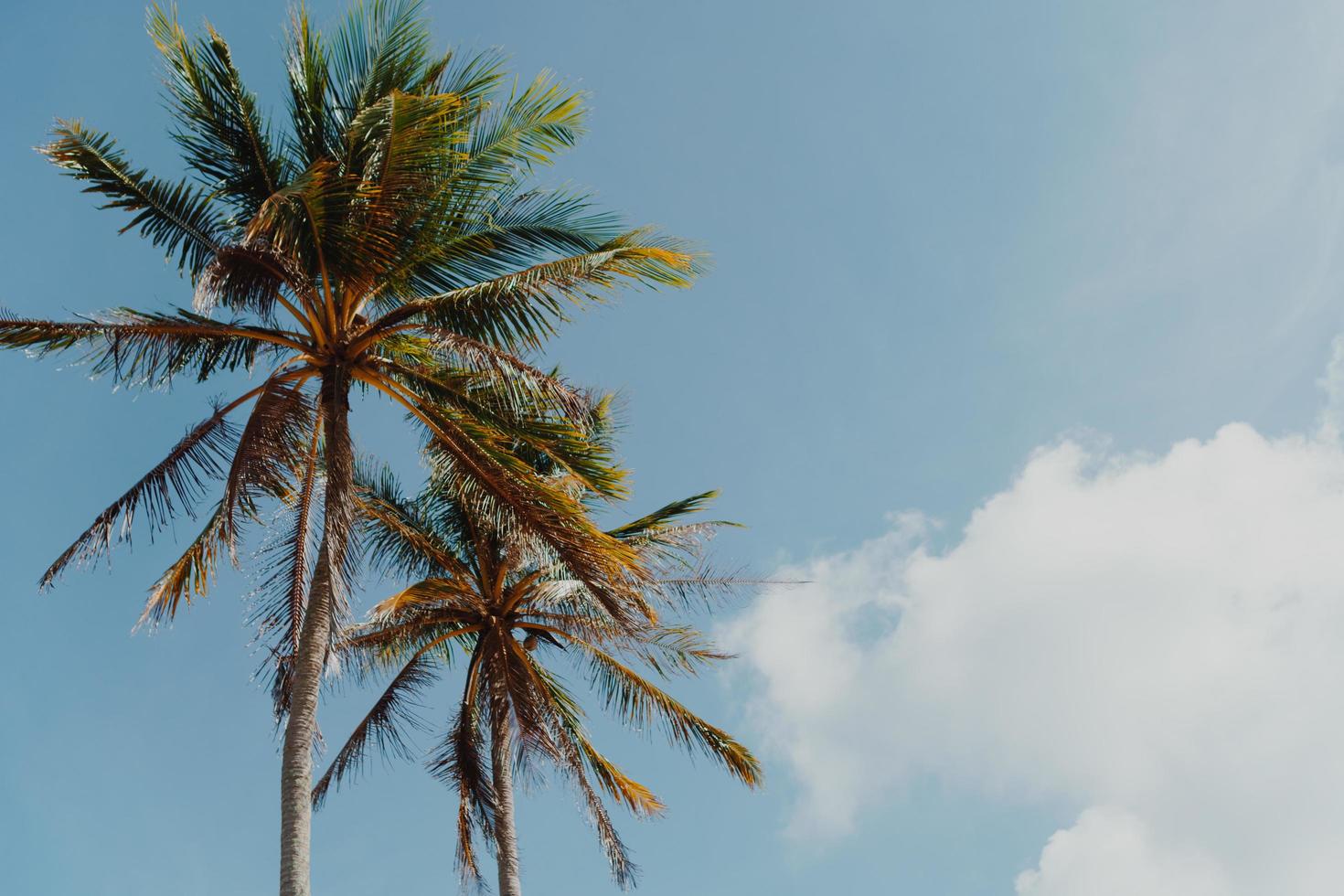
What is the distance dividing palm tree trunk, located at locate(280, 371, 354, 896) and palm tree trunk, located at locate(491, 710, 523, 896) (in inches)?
165

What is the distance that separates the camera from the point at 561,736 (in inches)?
539

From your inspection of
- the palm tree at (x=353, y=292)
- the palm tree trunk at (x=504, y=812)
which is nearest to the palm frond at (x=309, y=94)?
the palm tree at (x=353, y=292)

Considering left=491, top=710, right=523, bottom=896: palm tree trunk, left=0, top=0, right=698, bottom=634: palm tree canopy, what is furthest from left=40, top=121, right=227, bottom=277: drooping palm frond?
left=491, top=710, right=523, bottom=896: palm tree trunk

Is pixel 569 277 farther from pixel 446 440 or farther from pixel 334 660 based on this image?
pixel 334 660

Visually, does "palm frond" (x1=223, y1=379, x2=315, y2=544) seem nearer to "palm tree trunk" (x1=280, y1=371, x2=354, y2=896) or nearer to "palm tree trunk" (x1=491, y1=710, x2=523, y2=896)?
"palm tree trunk" (x1=280, y1=371, x2=354, y2=896)

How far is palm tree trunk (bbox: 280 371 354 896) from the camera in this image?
28.4ft

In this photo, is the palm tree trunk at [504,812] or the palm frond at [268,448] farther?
the palm tree trunk at [504,812]

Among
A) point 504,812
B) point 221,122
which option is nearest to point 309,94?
point 221,122

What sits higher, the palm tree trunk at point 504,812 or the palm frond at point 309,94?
the palm frond at point 309,94

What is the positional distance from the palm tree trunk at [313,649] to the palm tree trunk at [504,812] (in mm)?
4200

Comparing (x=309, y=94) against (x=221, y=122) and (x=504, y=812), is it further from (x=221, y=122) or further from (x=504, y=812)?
(x=504, y=812)

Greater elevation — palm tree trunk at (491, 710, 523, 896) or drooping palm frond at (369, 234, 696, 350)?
drooping palm frond at (369, 234, 696, 350)

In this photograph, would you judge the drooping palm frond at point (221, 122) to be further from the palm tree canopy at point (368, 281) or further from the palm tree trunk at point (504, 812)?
the palm tree trunk at point (504, 812)

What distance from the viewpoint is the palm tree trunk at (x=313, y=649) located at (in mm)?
8656
